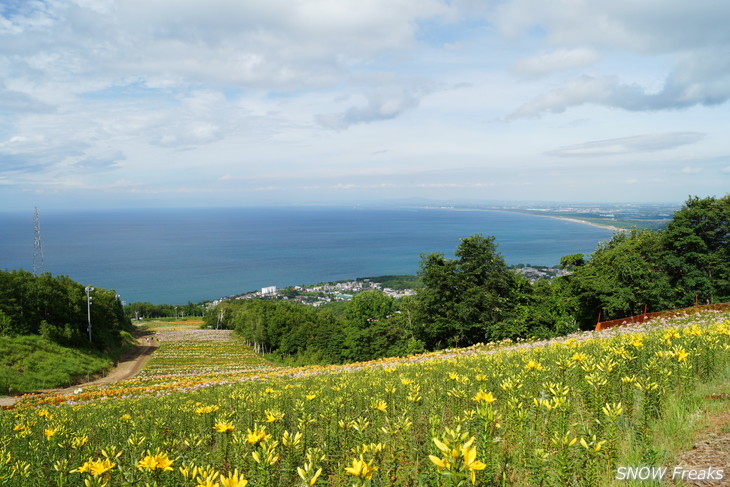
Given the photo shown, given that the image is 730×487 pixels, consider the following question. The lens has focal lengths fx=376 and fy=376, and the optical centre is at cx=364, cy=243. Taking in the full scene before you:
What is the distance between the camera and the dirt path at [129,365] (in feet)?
87.7

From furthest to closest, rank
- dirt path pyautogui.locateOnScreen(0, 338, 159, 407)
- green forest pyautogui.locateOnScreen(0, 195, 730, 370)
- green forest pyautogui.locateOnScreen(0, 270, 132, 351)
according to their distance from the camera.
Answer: green forest pyautogui.locateOnScreen(0, 270, 132, 351) < dirt path pyautogui.locateOnScreen(0, 338, 159, 407) < green forest pyautogui.locateOnScreen(0, 195, 730, 370)

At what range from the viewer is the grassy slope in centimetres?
2394

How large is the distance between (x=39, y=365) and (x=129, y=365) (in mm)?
9710

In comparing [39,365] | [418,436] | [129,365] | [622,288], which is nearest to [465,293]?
[622,288]

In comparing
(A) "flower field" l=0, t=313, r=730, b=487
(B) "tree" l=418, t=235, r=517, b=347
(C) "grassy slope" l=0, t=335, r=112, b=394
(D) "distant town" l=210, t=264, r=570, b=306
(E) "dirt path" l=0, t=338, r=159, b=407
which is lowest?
(D) "distant town" l=210, t=264, r=570, b=306

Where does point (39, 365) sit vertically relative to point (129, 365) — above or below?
above

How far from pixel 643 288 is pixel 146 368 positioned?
40.3 m

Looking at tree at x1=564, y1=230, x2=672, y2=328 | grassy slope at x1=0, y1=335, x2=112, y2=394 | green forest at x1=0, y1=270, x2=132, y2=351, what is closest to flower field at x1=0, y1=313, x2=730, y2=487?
tree at x1=564, y1=230, x2=672, y2=328

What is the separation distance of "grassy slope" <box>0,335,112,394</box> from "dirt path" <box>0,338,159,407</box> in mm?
983

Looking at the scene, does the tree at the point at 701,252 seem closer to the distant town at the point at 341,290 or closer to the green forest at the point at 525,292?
the green forest at the point at 525,292

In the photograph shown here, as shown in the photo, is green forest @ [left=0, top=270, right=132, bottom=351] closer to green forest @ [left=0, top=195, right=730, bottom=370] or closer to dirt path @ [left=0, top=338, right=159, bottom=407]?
green forest @ [left=0, top=195, right=730, bottom=370]

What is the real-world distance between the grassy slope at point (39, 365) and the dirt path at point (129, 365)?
983 mm

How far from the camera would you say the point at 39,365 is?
2656 centimetres

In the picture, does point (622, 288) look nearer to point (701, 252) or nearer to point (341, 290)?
point (701, 252)
